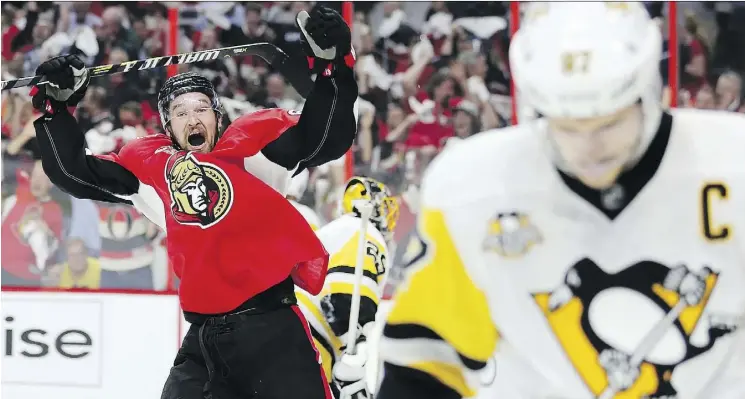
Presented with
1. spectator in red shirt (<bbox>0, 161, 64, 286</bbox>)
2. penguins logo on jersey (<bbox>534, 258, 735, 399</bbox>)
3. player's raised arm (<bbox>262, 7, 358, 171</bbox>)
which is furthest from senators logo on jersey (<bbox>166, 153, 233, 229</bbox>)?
spectator in red shirt (<bbox>0, 161, 64, 286</bbox>)

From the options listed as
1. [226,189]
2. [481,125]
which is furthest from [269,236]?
[481,125]

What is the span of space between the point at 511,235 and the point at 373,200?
2.12 m

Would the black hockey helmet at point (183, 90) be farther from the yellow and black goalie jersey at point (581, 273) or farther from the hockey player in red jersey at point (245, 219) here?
the yellow and black goalie jersey at point (581, 273)

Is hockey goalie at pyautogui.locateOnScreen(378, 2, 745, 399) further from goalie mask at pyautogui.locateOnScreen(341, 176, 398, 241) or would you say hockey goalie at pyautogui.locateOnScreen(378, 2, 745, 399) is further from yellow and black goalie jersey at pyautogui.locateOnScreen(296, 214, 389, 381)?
goalie mask at pyautogui.locateOnScreen(341, 176, 398, 241)

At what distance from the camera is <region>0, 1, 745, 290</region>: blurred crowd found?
4.44 metres

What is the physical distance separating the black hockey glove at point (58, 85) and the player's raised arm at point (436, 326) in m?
1.49

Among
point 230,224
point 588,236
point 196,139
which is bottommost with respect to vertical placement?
point 230,224

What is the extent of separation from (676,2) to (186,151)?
2671mm

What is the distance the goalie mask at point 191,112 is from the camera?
233cm

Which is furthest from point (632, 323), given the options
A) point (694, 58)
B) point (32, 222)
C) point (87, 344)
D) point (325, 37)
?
point (32, 222)

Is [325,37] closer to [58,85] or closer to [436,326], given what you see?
[58,85]

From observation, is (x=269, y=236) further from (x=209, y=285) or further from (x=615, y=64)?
(x=615, y=64)

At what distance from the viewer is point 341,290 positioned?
112 inches

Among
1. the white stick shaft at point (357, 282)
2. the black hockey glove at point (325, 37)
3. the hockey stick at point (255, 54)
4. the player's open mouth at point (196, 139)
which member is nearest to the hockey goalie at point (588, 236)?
the black hockey glove at point (325, 37)
